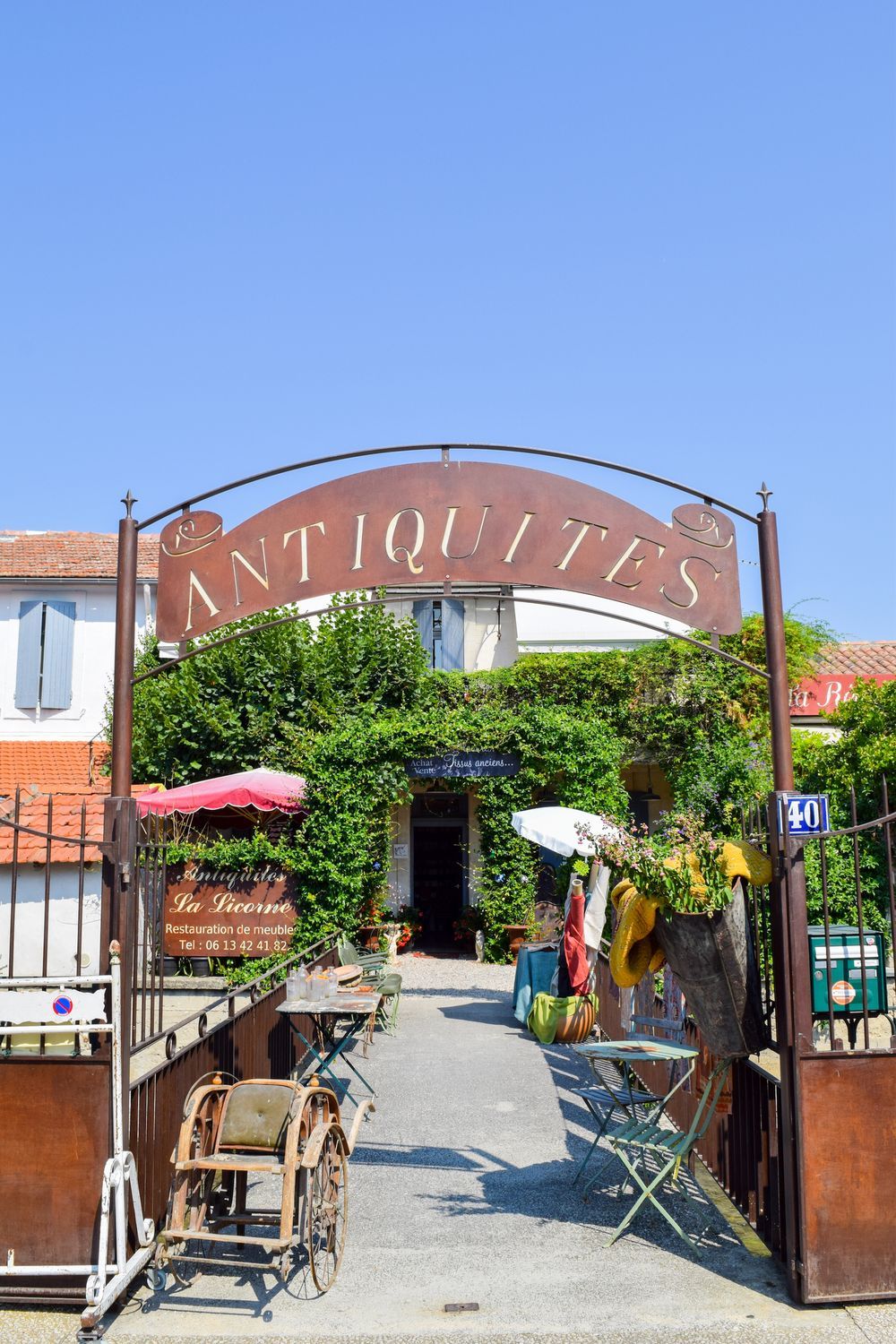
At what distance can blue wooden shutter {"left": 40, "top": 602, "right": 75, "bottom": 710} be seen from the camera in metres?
21.9

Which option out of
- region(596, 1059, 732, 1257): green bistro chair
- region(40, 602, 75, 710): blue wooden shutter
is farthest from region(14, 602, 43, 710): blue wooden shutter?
region(596, 1059, 732, 1257): green bistro chair

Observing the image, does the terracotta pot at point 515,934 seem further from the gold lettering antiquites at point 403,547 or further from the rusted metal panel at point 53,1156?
the rusted metal panel at point 53,1156

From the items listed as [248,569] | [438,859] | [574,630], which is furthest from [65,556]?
[248,569]

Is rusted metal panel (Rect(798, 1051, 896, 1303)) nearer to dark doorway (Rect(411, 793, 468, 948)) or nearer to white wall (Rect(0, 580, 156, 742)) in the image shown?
dark doorway (Rect(411, 793, 468, 948))

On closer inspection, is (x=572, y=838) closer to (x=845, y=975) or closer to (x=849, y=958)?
(x=849, y=958)

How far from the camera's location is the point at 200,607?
589cm

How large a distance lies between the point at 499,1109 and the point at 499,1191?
1.97 meters

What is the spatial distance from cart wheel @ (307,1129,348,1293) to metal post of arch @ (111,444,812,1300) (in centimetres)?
204

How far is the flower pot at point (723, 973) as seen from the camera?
5285mm

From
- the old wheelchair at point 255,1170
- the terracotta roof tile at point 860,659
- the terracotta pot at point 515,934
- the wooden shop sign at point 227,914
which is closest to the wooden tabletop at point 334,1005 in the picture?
the old wheelchair at point 255,1170

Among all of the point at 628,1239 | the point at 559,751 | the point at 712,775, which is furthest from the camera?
the point at 712,775

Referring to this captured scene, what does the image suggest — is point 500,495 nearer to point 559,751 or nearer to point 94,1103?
point 94,1103

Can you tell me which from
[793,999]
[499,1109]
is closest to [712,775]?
[499,1109]

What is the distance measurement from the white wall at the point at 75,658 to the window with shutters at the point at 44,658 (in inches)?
5.1
